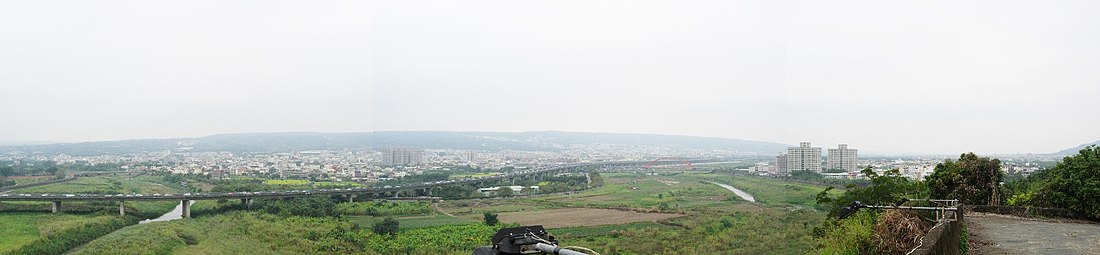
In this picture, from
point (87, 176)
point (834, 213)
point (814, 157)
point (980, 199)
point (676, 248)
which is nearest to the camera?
point (834, 213)

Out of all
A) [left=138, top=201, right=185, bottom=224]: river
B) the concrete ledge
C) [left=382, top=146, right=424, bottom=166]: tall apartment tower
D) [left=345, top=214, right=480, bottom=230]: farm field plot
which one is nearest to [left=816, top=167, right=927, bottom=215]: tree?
the concrete ledge

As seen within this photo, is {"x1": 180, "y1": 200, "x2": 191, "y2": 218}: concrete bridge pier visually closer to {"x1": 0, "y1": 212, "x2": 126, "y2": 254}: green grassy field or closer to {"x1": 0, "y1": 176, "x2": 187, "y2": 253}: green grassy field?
{"x1": 0, "y1": 176, "x2": 187, "y2": 253}: green grassy field

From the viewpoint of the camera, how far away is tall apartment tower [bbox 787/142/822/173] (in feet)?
66.1

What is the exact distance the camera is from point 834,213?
21.8ft

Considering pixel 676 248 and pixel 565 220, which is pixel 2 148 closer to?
pixel 565 220

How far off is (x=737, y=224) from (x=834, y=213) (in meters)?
9.53

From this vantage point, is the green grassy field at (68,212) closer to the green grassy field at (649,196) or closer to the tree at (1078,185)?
the green grassy field at (649,196)

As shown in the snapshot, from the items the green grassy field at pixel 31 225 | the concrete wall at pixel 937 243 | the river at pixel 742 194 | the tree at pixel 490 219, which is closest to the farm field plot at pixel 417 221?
the tree at pixel 490 219

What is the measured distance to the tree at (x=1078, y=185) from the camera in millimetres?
9305

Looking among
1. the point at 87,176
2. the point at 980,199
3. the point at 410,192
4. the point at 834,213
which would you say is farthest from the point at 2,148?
the point at 980,199

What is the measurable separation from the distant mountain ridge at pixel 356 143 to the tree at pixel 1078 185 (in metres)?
13.2

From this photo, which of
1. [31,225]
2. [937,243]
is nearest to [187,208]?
[31,225]

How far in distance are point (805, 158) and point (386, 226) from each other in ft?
42.8

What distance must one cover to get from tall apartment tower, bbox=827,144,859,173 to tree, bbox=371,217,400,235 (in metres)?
Result: 12.9
